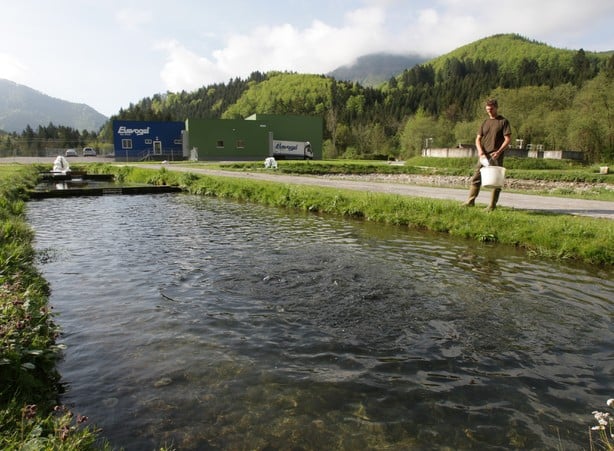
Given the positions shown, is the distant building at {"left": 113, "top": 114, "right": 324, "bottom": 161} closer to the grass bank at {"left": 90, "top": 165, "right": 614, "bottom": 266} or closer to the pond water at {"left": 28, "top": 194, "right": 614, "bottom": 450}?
the grass bank at {"left": 90, "top": 165, "right": 614, "bottom": 266}

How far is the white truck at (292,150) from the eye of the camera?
6506 centimetres

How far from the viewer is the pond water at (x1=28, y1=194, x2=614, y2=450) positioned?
12.0 feet

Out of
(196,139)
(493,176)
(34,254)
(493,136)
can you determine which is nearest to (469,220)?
(493,176)

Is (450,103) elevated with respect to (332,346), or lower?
elevated

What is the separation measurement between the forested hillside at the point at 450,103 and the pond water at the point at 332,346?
44.3 m

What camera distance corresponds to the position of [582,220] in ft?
33.5

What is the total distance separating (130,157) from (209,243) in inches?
2113

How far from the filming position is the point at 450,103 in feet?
364

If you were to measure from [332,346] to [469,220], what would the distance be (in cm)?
754

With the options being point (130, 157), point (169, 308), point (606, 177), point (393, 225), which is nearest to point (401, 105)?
point (130, 157)

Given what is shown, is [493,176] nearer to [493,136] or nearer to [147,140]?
[493,136]

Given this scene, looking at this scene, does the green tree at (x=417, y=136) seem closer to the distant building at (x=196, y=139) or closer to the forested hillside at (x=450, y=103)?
the forested hillside at (x=450, y=103)

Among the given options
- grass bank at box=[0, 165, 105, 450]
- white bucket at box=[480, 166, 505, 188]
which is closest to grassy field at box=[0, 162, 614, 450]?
grass bank at box=[0, 165, 105, 450]

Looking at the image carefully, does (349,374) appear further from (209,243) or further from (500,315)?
(209,243)
